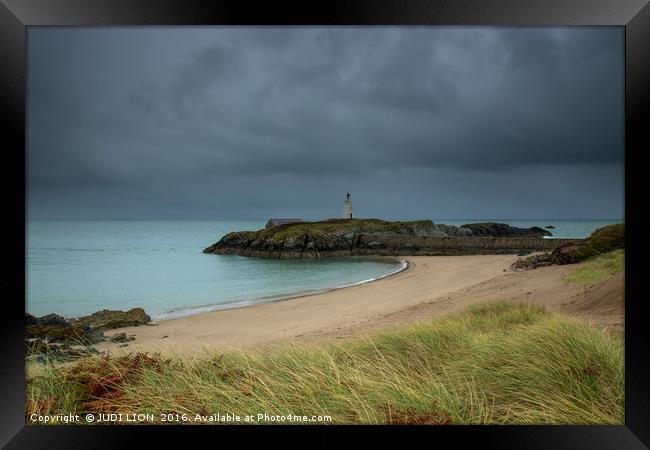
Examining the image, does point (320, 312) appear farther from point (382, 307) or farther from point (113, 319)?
point (113, 319)

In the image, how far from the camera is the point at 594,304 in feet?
10.2

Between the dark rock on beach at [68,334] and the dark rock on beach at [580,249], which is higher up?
the dark rock on beach at [580,249]

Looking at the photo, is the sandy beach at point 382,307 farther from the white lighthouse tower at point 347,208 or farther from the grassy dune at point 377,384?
the white lighthouse tower at point 347,208

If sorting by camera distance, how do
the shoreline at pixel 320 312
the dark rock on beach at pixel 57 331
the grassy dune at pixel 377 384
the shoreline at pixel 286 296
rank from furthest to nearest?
the shoreline at pixel 286 296 → the shoreline at pixel 320 312 → the dark rock on beach at pixel 57 331 → the grassy dune at pixel 377 384

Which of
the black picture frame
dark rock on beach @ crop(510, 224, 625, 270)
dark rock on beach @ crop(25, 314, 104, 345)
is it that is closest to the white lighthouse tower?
the black picture frame

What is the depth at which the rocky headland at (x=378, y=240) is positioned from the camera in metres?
4.95

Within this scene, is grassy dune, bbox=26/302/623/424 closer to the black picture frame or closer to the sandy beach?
the black picture frame

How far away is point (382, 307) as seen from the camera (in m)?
5.59

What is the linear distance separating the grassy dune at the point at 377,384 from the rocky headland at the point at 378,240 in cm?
220

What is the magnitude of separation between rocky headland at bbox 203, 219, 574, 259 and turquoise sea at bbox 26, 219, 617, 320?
13.1 inches

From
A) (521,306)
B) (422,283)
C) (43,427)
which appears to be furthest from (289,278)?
(43,427)

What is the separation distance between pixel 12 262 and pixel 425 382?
2.80m

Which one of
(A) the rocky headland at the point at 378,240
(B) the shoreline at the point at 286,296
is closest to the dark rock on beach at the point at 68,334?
(B) the shoreline at the point at 286,296

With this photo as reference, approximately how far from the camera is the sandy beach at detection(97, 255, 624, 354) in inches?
123
